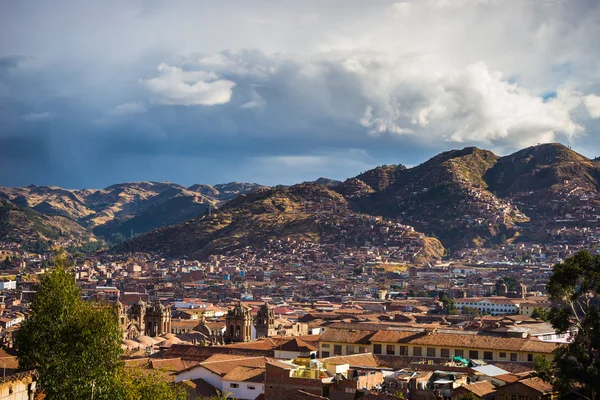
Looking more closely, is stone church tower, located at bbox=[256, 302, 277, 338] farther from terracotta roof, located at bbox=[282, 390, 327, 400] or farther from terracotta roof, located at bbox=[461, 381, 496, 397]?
terracotta roof, located at bbox=[461, 381, 496, 397]

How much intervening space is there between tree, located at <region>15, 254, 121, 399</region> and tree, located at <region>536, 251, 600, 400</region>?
14127mm

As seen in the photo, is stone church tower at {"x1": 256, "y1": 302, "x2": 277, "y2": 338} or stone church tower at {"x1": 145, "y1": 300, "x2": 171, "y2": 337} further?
stone church tower at {"x1": 145, "y1": 300, "x2": 171, "y2": 337}

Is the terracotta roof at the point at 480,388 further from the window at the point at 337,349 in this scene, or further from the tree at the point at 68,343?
the window at the point at 337,349

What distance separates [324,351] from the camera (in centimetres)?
4847

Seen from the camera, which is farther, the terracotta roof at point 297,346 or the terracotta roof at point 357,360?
the terracotta roof at point 297,346

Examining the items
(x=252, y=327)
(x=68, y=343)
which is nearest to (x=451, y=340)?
(x=68, y=343)

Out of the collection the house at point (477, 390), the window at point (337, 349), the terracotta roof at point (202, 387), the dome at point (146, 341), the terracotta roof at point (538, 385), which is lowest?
the terracotta roof at point (202, 387)

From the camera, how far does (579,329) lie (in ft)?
95.3

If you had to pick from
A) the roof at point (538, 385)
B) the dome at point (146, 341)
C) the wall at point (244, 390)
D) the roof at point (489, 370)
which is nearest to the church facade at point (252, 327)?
the dome at point (146, 341)

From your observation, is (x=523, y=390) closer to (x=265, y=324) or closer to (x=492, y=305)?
(x=265, y=324)

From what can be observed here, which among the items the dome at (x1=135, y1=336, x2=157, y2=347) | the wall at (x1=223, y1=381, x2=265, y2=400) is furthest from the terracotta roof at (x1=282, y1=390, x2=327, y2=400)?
the dome at (x1=135, y1=336, x2=157, y2=347)

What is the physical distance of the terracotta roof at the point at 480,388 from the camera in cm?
3378

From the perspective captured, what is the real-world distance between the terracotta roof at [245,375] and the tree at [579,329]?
504 inches

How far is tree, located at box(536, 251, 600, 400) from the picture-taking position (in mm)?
28031
